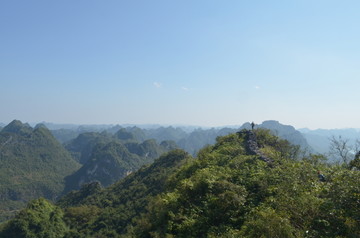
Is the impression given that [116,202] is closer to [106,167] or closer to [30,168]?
[106,167]

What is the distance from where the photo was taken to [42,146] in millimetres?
147000

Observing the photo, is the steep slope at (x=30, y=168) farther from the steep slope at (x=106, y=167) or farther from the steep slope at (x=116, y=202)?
the steep slope at (x=116, y=202)

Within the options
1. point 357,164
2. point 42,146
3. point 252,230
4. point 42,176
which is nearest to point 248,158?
point 357,164

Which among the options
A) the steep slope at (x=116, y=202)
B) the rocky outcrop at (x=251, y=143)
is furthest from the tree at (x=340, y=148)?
Result: the steep slope at (x=116, y=202)

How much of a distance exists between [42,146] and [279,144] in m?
153

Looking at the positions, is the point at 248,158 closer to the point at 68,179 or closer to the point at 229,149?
the point at 229,149

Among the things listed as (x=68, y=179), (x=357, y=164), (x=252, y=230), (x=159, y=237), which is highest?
(x=357, y=164)

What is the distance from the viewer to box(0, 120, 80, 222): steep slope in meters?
97.9

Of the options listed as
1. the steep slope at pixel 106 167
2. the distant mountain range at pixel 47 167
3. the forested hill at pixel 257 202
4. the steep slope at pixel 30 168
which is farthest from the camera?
the steep slope at pixel 106 167

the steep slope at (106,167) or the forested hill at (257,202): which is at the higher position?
the forested hill at (257,202)

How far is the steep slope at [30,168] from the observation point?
9788cm

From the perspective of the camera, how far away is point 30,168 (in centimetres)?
12469

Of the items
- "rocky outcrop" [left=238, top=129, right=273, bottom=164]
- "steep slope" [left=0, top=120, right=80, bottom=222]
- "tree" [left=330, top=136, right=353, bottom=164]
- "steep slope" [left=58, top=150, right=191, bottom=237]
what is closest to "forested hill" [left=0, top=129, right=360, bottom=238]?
"rocky outcrop" [left=238, top=129, right=273, bottom=164]

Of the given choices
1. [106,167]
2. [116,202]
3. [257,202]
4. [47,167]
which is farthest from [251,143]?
[47,167]
